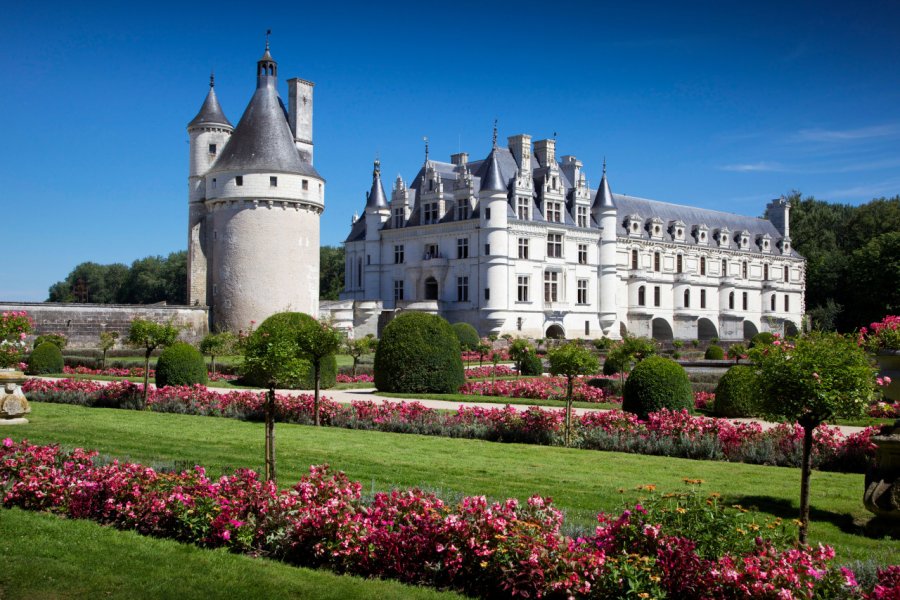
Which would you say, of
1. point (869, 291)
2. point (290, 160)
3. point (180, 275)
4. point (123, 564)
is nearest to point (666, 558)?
point (123, 564)

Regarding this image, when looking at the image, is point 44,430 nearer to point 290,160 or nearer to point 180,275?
point 290,160

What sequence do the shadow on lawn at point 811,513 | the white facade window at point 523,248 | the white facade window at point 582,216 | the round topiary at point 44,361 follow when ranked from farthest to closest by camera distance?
the white facade window at point 582,216
the white facade window at point 523,248
the round topiary at point 44,361
the shadow on lawn at point 811,513

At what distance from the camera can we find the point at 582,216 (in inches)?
1928

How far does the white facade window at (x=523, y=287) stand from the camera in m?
45.3

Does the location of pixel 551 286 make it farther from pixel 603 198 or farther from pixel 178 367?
pixel 178 367

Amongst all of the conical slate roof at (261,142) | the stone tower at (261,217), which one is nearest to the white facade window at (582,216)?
the stone tower at (261,217)

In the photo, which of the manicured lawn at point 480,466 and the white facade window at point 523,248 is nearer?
the manicured lawn at point 480,466

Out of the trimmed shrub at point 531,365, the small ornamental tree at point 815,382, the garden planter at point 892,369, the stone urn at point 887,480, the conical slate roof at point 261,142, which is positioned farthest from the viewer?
the conical slate roof at point 261,142

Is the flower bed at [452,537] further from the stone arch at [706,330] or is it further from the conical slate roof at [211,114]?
the stone arch at [706,330]

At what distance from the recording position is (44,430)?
507 inches

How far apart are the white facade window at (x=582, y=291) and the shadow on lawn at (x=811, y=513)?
40209mm

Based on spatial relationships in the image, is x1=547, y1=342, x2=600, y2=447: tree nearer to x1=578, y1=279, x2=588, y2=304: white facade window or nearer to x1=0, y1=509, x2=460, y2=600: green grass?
x1=0, y1=509, x2=460, y2=600: green grass

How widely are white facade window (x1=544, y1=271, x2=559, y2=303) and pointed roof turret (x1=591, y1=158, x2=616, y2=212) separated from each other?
17.9 ft

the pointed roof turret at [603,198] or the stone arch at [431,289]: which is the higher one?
the pointed roof turret at [603,198]
